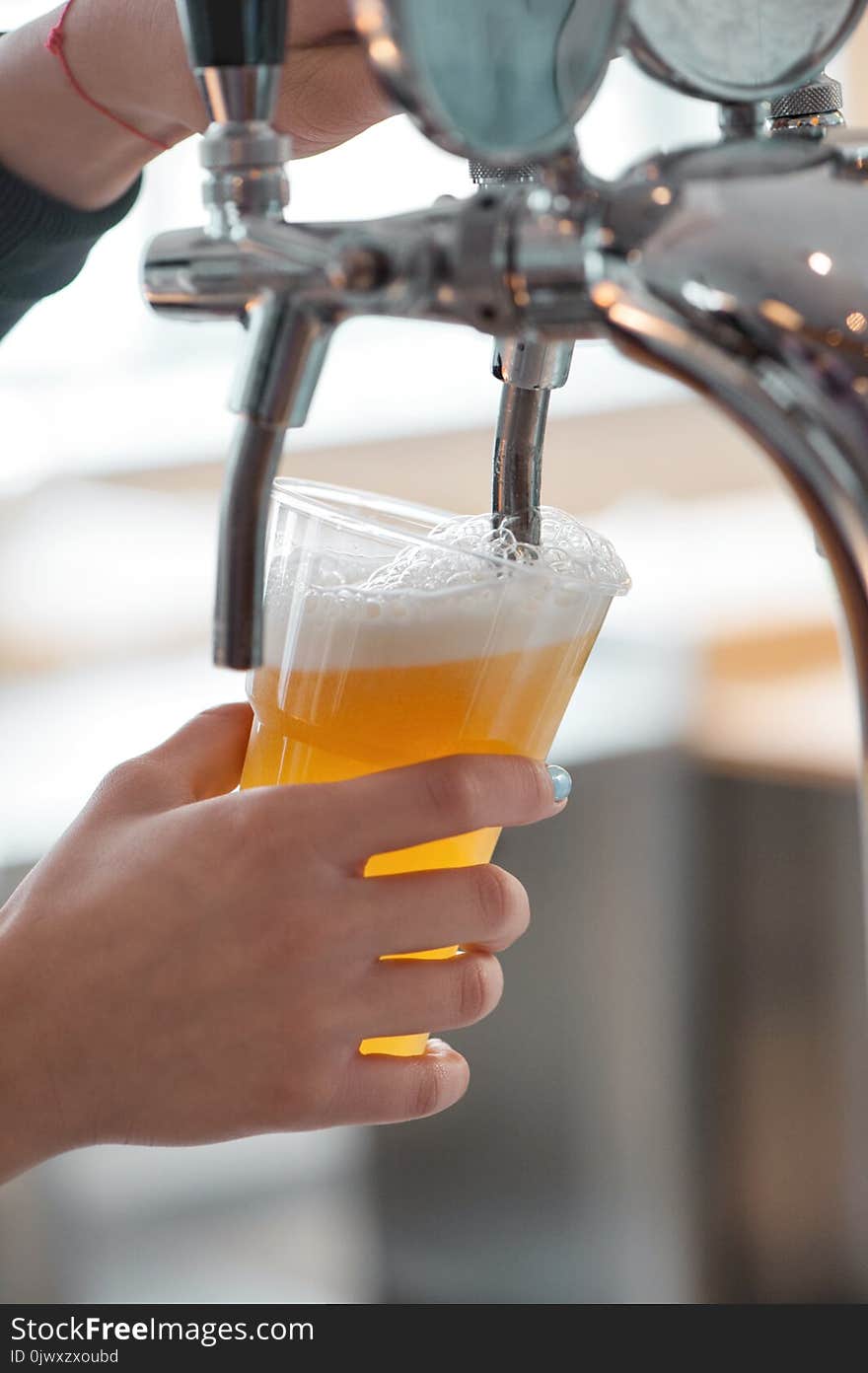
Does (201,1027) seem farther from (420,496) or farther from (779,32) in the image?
(420,496)

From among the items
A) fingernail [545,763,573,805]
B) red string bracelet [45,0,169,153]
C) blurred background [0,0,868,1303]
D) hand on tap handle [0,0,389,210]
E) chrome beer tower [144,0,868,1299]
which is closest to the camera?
chrome beer tower [144,0,868,1299]

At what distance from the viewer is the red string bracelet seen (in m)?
0.76

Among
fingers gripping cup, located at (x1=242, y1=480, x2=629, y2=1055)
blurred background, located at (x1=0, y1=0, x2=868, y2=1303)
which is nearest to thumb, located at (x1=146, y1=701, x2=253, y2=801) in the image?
fingers gripping cup, located at (x1=242, y1=480, x2=629, y2=1055)

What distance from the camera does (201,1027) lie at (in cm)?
48

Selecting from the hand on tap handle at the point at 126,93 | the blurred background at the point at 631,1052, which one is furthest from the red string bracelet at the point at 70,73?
the blurred background at the point at 631,1052

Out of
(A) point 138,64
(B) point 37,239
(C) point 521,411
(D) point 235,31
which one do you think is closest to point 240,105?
(D) point 235,31

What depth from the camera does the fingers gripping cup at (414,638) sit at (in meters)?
0.49

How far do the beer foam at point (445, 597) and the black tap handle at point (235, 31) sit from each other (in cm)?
17

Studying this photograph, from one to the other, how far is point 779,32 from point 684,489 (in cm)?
278

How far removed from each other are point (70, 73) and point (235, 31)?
1.56 feet

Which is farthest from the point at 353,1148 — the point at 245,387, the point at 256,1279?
the point at 245,387

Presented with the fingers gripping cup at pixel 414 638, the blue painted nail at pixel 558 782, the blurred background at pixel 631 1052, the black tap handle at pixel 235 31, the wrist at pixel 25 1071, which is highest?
the blurred background at pixel 631 1052

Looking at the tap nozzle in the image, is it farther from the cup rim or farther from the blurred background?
the blurred background

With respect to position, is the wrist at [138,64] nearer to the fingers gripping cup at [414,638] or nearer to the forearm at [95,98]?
the forearm at [95,98]
